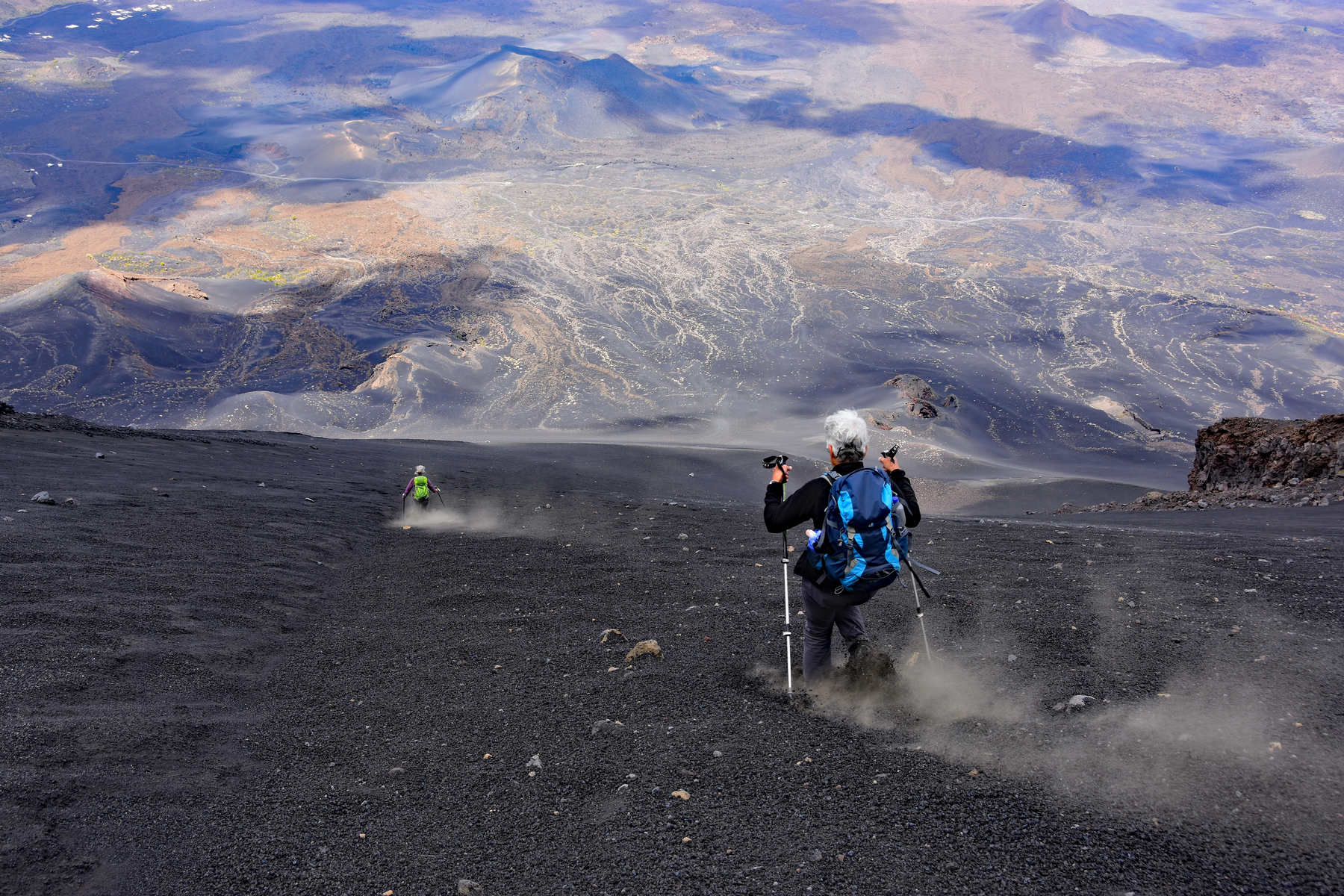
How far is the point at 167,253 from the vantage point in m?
47.8

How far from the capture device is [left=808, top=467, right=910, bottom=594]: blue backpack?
4.54 m

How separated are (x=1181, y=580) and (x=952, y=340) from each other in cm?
3666

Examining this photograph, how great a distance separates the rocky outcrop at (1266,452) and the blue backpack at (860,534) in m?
11.4

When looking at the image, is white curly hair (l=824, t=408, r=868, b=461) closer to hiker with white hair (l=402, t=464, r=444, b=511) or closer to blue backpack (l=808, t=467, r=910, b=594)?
blue backpack (l=808, t=467, r=910, b=594)

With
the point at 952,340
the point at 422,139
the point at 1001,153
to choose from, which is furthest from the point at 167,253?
the point at 1001,153

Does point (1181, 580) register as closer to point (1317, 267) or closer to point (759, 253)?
point (759, 253)

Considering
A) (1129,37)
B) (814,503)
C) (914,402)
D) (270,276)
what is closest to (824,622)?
(814,503)

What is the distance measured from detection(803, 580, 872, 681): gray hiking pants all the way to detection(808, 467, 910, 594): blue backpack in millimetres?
83

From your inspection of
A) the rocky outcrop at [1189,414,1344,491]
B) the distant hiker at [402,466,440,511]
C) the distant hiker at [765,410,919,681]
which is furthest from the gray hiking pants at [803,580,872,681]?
the rocky outcrop at [1189,414,1344,491]

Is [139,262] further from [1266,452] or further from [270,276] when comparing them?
[1266,452]

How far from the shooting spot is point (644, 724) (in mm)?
5164

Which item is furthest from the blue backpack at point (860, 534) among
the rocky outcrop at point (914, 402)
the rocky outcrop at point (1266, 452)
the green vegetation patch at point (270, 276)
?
the green vegetation patch at point (270, 276)

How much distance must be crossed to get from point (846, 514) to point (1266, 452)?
13396 millimetres

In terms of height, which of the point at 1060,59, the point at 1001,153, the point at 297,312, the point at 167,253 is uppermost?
the point at 1060,59
